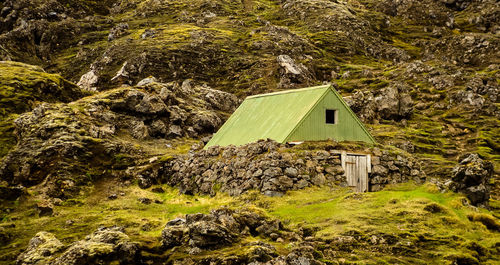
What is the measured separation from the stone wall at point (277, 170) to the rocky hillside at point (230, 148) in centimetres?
15

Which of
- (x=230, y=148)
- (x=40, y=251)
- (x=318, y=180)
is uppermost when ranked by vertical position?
(x=230, y=148)

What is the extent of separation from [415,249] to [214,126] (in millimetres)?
48266

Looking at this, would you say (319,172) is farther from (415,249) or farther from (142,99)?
(142,99)

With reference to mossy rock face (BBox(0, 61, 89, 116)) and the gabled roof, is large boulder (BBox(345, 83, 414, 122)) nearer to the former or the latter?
the gabled roof

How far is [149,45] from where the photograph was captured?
359ft

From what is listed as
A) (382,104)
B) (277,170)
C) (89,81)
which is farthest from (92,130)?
(382,104)

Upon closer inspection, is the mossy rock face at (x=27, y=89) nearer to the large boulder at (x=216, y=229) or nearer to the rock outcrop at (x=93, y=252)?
the rock outcrop at (x=93, y=252)

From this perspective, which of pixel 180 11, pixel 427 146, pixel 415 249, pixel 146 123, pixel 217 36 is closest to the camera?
pixel 415 249

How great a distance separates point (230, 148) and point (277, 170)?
8.00m

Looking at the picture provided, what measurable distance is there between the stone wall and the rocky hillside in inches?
5.9

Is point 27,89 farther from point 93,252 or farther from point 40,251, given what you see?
point 93,252

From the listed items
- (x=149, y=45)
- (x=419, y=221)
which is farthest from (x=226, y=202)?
(x=149, y=45)

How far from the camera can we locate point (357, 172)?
38531 mm

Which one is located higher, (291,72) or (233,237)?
(291,72)
